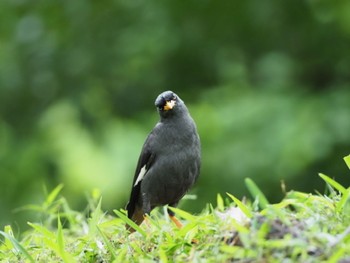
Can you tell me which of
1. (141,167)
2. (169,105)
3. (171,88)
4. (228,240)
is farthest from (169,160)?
(171,88)

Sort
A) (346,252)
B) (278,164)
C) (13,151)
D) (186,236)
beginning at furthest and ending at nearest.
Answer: (13,151), (278,164), (186,236), (346,252)

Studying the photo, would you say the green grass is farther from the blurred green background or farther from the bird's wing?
the blurred green background

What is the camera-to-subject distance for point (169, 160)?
4664mm

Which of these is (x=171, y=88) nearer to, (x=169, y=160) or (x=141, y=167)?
(x=141, y=167)

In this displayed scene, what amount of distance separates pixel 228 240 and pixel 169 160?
163cm

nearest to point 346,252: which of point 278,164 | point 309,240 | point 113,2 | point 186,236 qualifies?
point 309,240

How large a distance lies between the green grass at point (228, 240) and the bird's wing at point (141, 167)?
753 mm

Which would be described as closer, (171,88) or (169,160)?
(169,160)

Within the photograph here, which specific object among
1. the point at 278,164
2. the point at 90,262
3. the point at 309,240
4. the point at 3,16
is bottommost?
the point at 278,164

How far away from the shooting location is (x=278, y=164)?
29.0ft

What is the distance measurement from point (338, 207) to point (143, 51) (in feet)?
24.8

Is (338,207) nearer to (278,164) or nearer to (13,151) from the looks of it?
(278,164)

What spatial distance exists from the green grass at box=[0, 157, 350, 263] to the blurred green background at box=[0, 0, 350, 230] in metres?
4.60

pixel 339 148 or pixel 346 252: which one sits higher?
pixel 346 252
